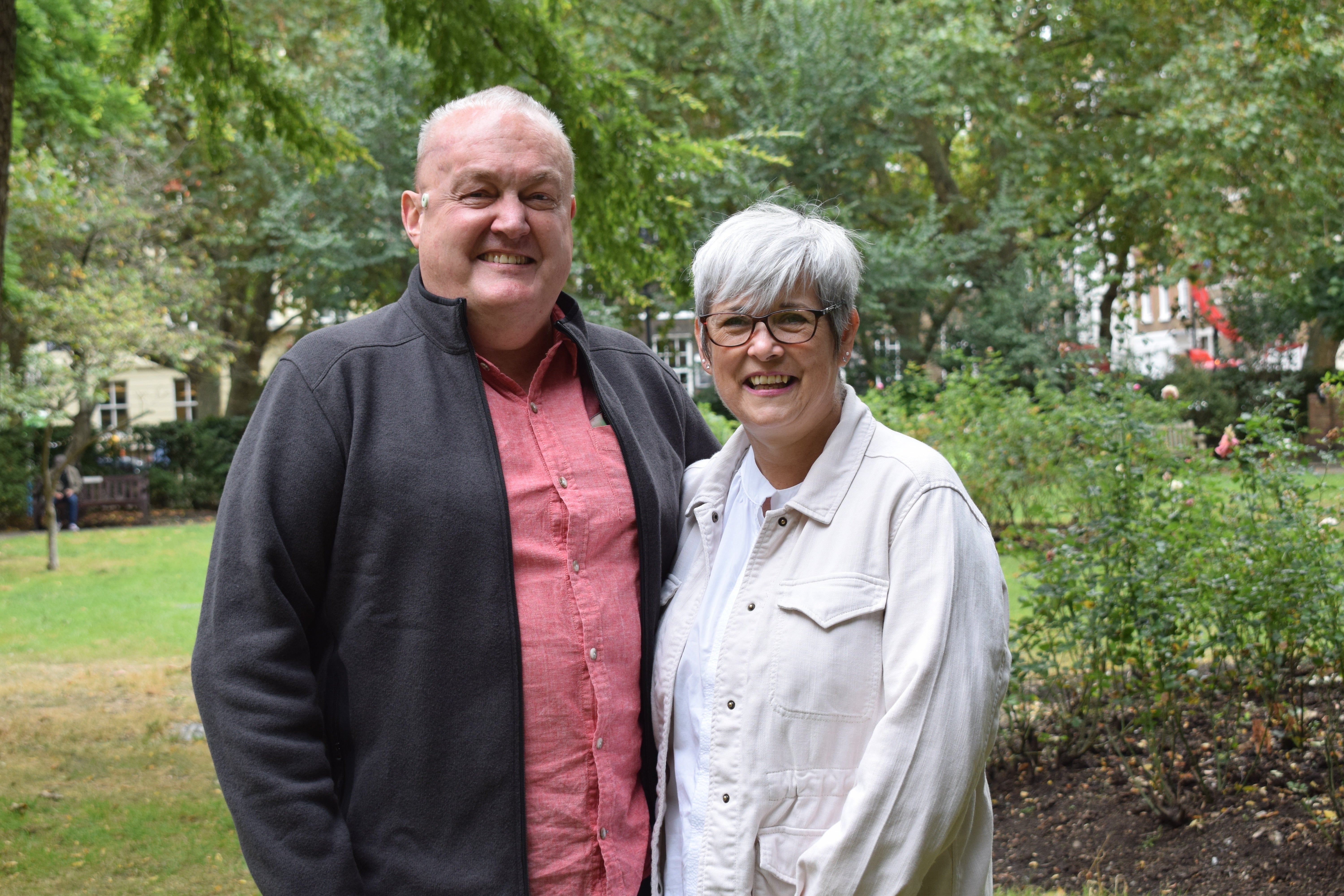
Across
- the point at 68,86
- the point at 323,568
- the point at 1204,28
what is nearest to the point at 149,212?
the point at 68,86

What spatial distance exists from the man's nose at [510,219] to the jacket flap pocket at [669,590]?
2.65 feet

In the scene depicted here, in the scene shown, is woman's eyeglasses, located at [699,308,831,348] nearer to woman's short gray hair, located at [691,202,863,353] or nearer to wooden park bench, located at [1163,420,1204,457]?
woman's short gray hair, located at [691,202,863,353]

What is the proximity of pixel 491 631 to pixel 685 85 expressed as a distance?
55.6ft

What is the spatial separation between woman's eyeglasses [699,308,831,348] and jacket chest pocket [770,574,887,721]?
1.56 feet

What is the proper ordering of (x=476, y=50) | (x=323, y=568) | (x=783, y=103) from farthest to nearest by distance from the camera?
(x=783, y=103)
(x=476, y=50)
(x=323, y=568)

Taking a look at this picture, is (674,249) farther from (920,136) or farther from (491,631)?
(920,136)

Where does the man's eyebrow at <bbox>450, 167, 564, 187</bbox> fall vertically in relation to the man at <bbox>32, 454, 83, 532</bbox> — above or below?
above

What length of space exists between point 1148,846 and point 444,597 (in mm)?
3471

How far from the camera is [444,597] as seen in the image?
2.07 m

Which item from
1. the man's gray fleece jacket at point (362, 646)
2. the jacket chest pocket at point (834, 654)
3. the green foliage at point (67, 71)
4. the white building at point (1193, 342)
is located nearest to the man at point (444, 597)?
the man's gray fleece jacket at point (362, 646)

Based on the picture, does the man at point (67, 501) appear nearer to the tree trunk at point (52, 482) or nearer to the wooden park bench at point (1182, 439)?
the tree trunk at point (52, 482)

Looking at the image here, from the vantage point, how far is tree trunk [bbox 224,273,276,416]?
26062 mm

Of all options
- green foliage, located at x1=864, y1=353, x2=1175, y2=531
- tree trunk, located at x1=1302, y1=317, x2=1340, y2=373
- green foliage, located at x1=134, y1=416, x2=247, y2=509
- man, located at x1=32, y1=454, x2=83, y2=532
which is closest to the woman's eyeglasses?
green foliage, located at x1=864, y1=353, x2=1175, y2=531

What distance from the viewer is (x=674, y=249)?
6.83 metres
